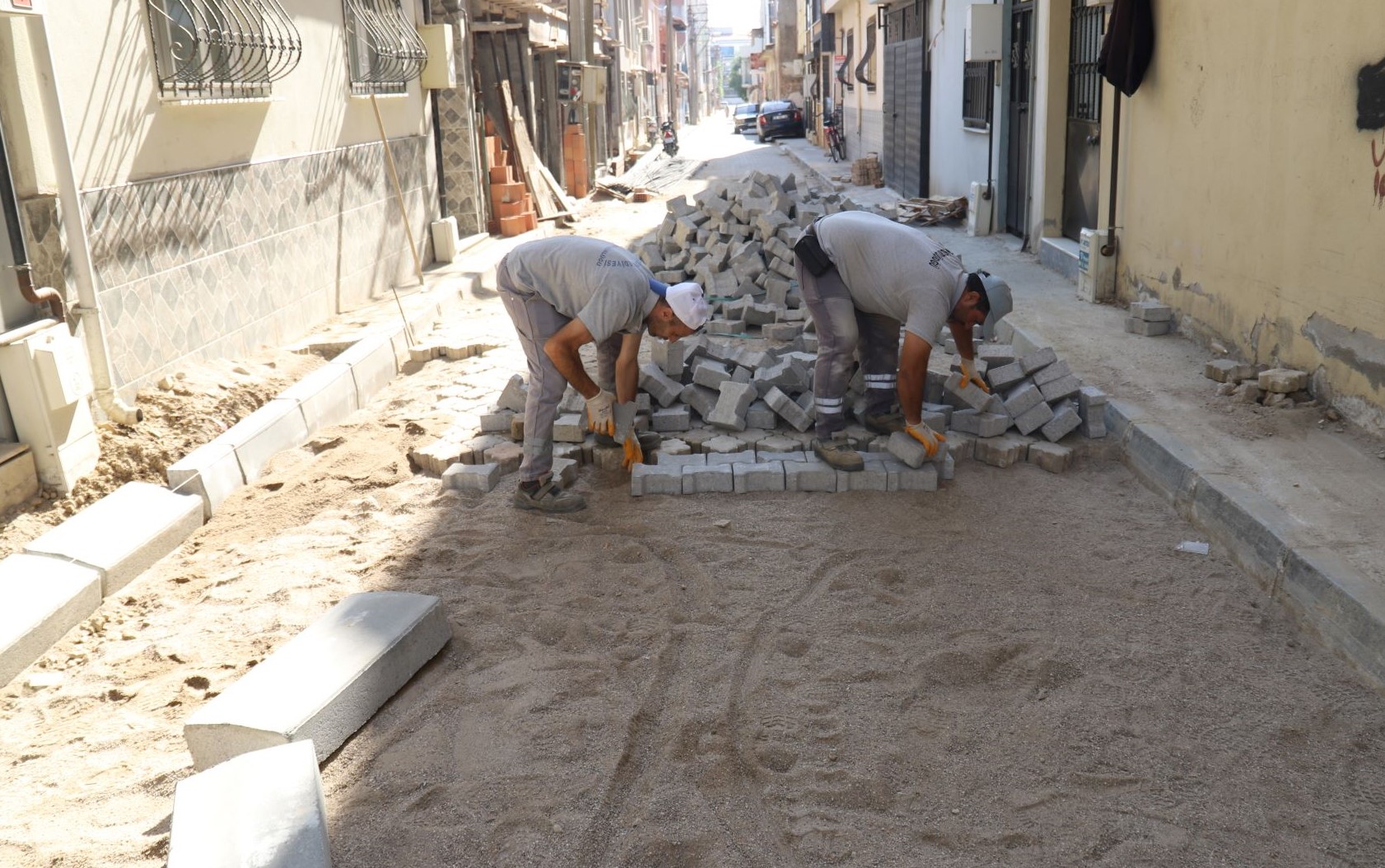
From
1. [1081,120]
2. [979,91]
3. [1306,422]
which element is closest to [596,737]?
[1306,422]

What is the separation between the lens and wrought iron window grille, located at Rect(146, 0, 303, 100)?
638 centimetres

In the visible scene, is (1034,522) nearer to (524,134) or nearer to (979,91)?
(979,91)

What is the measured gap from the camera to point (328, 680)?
10.9 feet

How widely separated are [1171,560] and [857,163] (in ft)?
54.7

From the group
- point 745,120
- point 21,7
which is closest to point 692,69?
point 745,120

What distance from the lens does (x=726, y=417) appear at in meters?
5.88

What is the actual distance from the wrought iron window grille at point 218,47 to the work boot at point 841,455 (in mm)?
4342

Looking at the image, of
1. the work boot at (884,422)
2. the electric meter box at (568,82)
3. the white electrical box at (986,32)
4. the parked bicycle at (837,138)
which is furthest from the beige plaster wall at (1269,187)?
the parked bicycle at (837,138)

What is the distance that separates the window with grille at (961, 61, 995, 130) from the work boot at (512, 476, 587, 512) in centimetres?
894

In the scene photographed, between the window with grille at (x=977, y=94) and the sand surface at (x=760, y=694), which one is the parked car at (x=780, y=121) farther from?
the sand surface at (x=760, y=694)

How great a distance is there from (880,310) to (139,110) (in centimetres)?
428

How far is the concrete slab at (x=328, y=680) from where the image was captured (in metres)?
3.13

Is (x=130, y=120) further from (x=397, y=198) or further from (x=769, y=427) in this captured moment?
(x=397, y=198)

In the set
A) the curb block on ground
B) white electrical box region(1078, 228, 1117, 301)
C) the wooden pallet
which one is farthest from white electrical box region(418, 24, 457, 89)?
the curb block on ground
